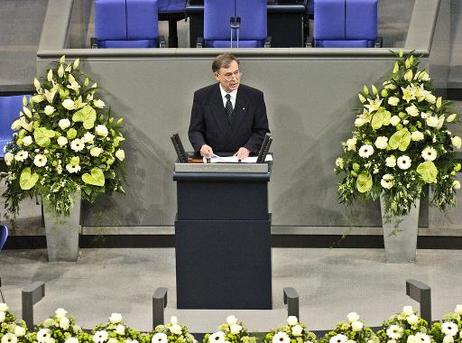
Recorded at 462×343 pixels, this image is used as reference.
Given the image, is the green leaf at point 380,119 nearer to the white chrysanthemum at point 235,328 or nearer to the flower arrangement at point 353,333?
the flower arrangement at point 353,333

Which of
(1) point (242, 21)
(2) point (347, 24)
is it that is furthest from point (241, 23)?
(2) point (347, 24)

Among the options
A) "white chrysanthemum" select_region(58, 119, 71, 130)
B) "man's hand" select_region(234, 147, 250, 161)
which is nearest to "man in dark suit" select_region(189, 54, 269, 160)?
"man's hand" select_region(234, 147, 250, 161)

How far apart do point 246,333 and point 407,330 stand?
757mm

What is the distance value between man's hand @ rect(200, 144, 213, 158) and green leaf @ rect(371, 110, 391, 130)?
1.36 m

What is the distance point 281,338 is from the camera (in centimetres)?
692

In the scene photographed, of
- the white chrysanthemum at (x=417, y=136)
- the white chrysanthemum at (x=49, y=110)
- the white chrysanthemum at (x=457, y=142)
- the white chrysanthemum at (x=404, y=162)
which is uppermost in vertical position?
the white chrysanthemum at (x=49, y=110)

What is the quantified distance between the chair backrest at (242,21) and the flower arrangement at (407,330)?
557cm

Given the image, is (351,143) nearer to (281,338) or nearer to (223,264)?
(223,264)

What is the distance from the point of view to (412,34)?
36.8 ft

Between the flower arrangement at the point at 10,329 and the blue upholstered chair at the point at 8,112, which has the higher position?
the blue upholstered chair at the point at 8,112

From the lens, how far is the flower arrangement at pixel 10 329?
A: 23.2ft

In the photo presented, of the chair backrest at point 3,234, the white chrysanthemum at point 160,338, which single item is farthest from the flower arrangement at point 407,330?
the chair backrest at point 3,234

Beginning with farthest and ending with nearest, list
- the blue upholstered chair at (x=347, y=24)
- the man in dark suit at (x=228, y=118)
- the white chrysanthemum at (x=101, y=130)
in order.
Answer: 1. the blue upholstered chair at (x=347, y=24)
2. the white chrysanthemum at (x=101, y=130)
3. the man in dark suit at (x=228, y=118)

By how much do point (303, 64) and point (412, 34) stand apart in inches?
33.8
